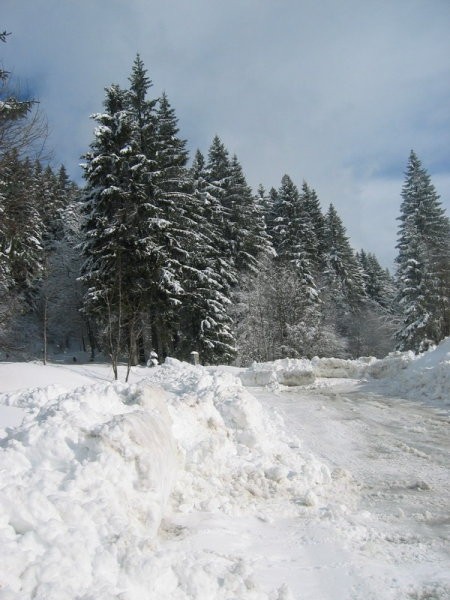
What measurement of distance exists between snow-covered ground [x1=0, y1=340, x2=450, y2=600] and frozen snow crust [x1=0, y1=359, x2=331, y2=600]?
0.01 meters

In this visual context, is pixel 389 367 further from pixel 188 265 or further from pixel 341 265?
pixel 341 265

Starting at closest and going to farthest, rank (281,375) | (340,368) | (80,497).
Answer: (80,497) < (281,375) < (340,368)

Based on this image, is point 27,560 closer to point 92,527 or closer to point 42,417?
point 92,527

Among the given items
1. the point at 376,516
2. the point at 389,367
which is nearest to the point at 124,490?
the point at 376,516

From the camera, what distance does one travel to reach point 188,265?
1032 inches

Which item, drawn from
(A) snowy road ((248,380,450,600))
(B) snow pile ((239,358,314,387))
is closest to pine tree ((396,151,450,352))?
(B) snow pile ((239,358,314,387))

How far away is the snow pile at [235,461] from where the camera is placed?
211 inches

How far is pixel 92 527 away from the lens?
3.46 meters

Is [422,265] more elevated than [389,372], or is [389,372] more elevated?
[422,265]

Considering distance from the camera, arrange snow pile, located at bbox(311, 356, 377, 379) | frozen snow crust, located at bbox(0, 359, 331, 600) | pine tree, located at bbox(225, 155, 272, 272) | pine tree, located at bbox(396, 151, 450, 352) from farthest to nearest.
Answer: pine tree, located at bbox(225, 155, 272, 272) < pine tree, located at bbox(396, 151, 450, 352) < snow pile, located at bbox(311, 356, 377, 379) < frozen snow crust, located at bbox(0, 359, 331, 600)

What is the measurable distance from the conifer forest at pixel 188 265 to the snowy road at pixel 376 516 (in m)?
8.66

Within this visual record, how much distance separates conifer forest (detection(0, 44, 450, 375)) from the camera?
22906 millimetres

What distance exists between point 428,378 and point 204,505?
10.0 metres

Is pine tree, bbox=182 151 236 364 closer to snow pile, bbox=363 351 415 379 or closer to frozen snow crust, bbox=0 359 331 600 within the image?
snow pile, bbox=363 351 415 379
